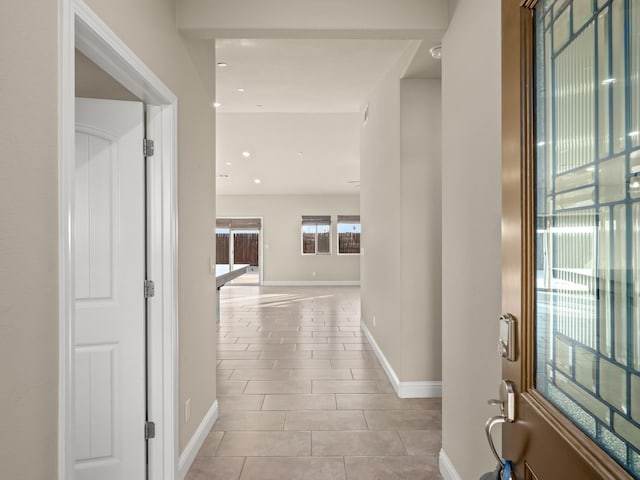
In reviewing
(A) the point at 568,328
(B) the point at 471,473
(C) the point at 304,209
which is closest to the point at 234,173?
(C) the point at 304,209

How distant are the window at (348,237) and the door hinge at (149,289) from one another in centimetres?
1143

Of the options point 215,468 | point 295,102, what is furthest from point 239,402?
point 295,102

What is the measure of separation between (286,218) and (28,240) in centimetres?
1233

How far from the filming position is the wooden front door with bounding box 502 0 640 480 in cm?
70

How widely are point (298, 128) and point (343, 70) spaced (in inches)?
131

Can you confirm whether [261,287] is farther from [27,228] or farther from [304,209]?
[27,228]

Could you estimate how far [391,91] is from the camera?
4.10m

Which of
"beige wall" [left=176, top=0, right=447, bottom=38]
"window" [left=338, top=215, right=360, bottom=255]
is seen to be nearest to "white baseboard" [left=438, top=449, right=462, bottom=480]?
"beige wall" [left=176, top=0, right=447, bottom=38]

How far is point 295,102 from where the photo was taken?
539 cm

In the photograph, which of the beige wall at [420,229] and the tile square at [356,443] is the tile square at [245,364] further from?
the tile square at [356,443]

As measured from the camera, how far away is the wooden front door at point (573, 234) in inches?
27.5

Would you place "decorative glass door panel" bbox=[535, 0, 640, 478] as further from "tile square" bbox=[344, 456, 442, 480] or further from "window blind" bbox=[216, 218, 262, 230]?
"window blind" bbox=[216, 218, 262, 230]

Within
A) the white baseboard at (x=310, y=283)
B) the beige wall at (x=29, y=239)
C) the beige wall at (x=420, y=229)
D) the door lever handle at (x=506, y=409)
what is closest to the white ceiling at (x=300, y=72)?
the beige wall at (x=420, y=229)

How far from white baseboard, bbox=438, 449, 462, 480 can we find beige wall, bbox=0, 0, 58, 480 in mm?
1923
